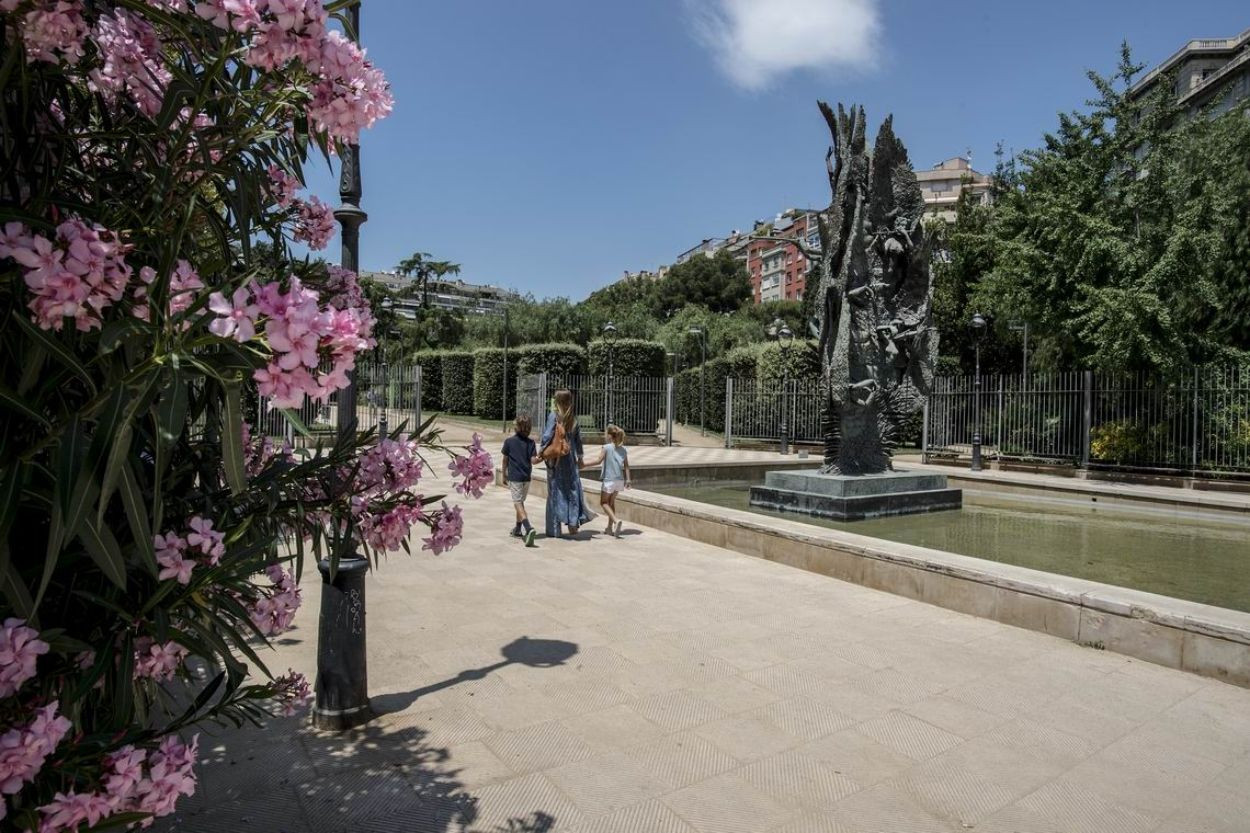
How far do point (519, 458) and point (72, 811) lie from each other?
23.9 ft

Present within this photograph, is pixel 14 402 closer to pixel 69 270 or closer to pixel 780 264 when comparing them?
pixel 69 270

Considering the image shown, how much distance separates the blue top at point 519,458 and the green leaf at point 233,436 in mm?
7374

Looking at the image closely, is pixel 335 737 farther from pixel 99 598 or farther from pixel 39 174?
pixel 39 174

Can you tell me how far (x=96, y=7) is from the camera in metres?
1.80

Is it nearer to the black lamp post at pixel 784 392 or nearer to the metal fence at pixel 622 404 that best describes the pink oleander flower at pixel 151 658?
the black lamp post at pixel 784 392

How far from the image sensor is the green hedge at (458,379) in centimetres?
3694

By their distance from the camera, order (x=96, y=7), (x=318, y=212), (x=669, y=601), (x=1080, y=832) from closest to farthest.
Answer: (x=96, y=7)
(x=318, y=212)
(x=1080, y=832)
(x=669, y=601)

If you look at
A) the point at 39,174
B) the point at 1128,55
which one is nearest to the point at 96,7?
the point at 39,174

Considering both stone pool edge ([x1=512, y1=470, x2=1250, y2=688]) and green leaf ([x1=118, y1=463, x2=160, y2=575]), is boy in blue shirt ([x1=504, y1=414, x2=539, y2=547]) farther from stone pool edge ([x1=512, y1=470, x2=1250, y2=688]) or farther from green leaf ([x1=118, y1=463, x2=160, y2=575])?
green leaf ([x1=118, y1=463, x2=160, y2=575])

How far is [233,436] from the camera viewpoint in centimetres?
125

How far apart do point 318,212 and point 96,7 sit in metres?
0.85

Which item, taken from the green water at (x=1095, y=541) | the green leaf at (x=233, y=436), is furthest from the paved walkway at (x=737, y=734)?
the green water at (x=1095, y=541)

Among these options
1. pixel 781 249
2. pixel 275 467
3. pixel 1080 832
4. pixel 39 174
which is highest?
pixel 781 249

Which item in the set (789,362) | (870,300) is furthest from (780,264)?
(870,300)
